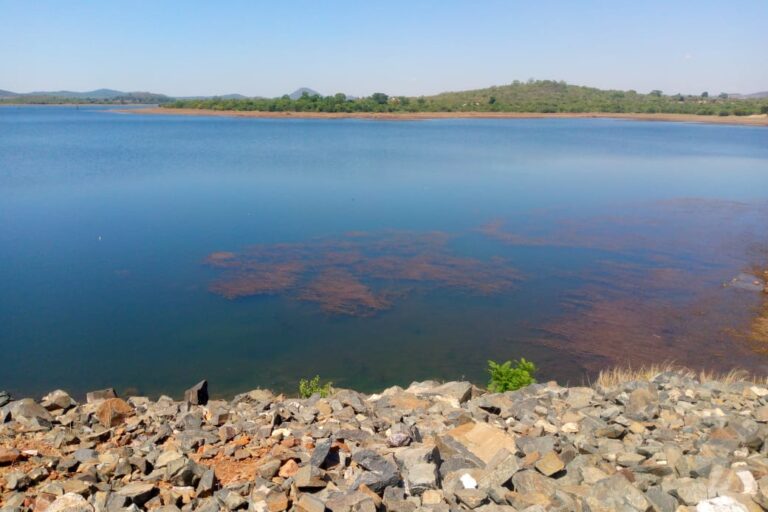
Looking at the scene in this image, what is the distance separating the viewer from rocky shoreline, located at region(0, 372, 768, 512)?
15.1 feet

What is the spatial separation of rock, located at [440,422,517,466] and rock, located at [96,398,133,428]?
3.64 m

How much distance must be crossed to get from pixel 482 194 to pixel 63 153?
1071 inches

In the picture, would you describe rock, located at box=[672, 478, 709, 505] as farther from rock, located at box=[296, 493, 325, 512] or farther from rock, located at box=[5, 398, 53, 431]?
rock, located at box=[5, 398, 53, 431]

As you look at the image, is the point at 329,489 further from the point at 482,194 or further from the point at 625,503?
the point at 482,194

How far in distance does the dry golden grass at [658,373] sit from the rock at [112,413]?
20.7ft

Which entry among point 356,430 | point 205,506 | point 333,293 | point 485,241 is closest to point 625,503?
point 356,430

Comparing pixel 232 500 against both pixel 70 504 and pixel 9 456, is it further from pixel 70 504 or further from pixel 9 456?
pixel 9 456

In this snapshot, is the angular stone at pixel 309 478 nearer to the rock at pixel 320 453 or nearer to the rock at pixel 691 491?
the rock at pixel 320 453

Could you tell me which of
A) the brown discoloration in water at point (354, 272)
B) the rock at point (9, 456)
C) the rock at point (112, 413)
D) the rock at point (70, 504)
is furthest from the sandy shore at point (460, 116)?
the rock at point (70, 504)

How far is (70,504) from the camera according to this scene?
458 centimetres

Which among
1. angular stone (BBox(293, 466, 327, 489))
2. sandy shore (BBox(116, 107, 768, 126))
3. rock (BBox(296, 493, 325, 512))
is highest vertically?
sandy shore (BBox(116, 107, 768, 126))

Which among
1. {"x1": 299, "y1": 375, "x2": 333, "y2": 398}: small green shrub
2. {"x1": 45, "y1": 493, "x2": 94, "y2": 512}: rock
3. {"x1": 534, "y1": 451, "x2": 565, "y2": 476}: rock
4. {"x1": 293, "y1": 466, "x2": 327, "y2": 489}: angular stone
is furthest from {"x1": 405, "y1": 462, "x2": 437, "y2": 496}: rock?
{"x1": 299, "y1": 375, "x2": 333, "y2": 398}: small green shrub

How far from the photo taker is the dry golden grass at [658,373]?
877 centimetres

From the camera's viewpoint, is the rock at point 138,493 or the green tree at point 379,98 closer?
the rock at point 138,493
